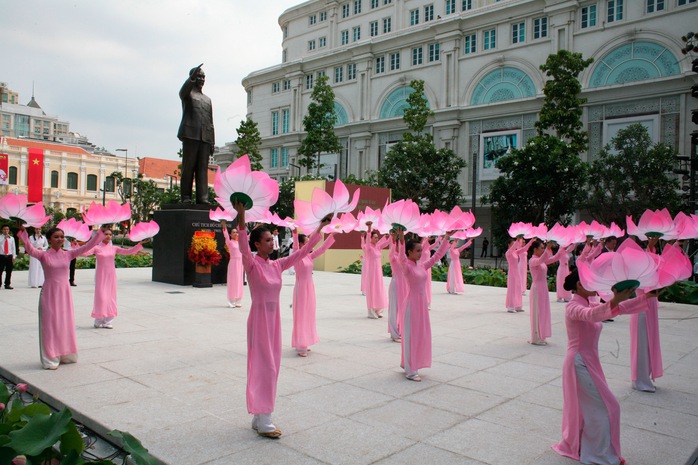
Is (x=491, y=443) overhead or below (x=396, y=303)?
below

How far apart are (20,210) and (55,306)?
1.16 m

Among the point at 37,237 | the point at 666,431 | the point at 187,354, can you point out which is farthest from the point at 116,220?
the point at 37,237

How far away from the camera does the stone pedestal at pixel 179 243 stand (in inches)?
568

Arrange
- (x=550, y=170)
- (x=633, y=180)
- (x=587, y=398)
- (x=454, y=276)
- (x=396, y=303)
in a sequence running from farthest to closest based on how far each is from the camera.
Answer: (x=633, y=180) < (x=550, y=170) < (x=454, y=276) < (x=396, y=303) < (x=587, y=398)

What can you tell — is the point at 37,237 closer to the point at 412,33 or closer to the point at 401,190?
the point at 401,190

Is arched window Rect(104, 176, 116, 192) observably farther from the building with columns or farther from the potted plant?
the potted plant

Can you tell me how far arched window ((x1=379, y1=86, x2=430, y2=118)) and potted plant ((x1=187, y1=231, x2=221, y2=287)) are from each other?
28237mm

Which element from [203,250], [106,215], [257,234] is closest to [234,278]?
[203,250]

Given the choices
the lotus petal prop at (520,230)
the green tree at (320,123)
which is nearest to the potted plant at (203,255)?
the lotus petal prop at (520,230)

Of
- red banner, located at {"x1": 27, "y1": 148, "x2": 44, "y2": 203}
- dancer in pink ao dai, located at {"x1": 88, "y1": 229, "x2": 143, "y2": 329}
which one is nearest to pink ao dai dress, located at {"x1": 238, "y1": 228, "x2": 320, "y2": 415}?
dancer in pink ao dai, located at {"x1": 88, "y1": 229, "x2": 143, "y2": 329}

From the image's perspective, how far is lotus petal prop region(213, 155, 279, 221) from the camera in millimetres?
3939

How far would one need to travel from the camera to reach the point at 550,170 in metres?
22.6

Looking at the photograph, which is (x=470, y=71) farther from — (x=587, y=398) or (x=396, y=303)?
(x=587, y=398)

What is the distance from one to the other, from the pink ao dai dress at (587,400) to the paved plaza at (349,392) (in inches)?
7.0
